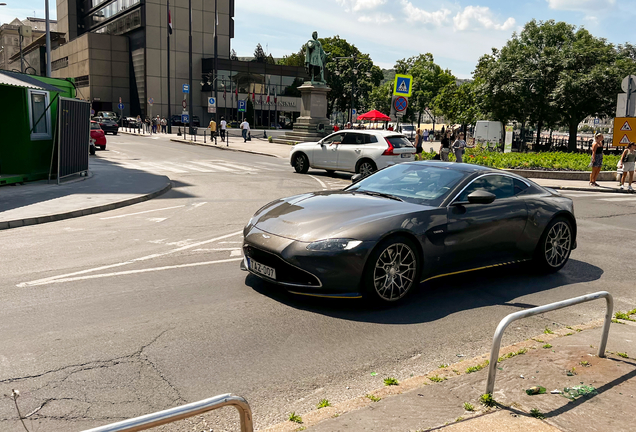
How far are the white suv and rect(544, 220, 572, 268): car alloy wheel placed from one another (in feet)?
34.3

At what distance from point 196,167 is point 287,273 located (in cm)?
1801

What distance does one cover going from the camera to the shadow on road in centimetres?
574

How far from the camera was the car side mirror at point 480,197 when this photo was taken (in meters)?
6.48

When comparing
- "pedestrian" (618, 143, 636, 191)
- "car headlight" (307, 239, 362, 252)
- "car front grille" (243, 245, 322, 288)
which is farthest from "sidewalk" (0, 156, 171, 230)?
"pedestrian" (618, 143, 636, 191)

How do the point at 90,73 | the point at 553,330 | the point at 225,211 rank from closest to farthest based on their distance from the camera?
the point at 553,330, the point at 225,211, the point at 90,73

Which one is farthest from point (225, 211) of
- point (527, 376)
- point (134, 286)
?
point (527, 376)

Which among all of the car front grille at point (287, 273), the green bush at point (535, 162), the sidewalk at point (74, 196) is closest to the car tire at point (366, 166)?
the sidewalk at point (74, 196)

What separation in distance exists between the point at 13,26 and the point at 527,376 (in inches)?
6207

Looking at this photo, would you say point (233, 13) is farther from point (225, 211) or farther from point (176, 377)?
point (176, 377)

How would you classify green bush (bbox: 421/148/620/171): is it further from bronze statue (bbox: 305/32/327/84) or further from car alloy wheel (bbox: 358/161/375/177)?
bronze statue (bbox: 305/32/327/84)

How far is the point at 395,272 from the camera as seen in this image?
5.88 m

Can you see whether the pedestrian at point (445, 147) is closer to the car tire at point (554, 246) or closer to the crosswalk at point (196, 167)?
the crosswalk at point (196, 167)

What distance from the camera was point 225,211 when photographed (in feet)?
39.6

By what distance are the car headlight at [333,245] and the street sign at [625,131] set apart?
18.2 m
